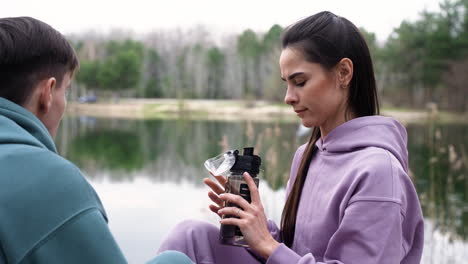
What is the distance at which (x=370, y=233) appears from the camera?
53.4 inches

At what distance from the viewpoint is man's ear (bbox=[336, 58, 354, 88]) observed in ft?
5.10

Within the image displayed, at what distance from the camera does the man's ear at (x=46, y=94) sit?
1.17 metres

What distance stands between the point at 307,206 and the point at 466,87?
77.8ft

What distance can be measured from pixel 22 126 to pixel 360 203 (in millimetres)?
821

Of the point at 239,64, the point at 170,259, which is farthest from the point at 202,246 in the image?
the point at 239,64

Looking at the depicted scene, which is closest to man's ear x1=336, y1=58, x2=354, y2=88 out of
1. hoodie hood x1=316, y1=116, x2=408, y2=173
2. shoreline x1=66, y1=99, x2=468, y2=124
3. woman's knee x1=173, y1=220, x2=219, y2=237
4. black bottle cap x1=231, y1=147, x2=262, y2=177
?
hoodie hood x1=316, y1=116, x2=408, y2=173

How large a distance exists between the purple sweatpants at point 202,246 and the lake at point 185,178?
0.26m

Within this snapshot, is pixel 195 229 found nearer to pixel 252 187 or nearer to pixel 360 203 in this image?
pixel 252 187

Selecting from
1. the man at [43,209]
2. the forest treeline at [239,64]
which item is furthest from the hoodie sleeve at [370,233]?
the forest treeline at [239,64]

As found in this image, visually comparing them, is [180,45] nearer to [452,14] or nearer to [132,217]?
[452,14]

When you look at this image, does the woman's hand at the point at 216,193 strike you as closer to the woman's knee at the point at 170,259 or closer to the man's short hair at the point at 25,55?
the woman's knee at the point at 170,259

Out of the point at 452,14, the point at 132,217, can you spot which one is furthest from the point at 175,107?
the point at 132,217

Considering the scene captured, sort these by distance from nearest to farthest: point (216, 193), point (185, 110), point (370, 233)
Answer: point (370, 233)
point (216, 193)
point (185, 110)

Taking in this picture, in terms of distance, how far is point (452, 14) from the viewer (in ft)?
79.3
